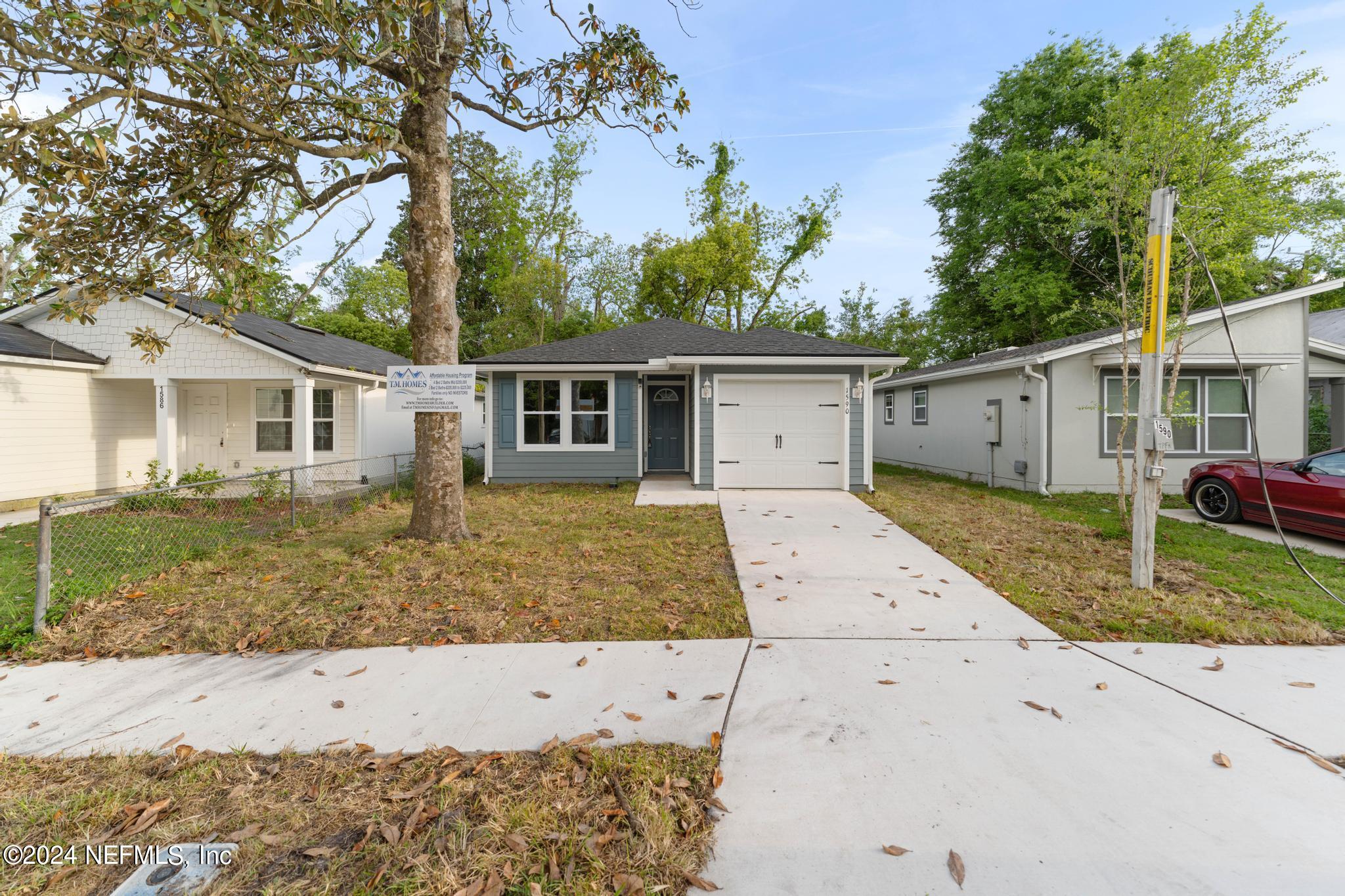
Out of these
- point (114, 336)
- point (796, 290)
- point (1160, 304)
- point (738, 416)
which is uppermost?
point (796, 290)

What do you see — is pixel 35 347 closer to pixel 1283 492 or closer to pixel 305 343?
pixel 305 343

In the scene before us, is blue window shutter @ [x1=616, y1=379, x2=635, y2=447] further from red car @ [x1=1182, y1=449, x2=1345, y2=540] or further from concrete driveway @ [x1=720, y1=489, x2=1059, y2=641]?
red car @ [x1=1182, y1=449, x2=1345, y2=540]

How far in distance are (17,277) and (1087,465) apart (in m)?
15.2

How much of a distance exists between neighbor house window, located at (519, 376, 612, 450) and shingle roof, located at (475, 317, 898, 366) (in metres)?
0.55

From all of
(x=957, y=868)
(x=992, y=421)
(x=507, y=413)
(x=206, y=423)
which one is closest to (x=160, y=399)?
(x=206, y=423)

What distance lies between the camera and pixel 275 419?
1220 centimetres

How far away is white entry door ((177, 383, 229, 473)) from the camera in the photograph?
39.7ft

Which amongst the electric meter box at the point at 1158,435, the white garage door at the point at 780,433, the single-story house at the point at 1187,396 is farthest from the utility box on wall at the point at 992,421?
the electric meter box at the point at 1158,435

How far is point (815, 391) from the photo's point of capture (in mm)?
10906

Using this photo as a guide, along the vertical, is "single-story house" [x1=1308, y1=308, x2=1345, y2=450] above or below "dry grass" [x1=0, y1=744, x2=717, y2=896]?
above

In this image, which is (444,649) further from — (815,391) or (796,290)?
(796,290)

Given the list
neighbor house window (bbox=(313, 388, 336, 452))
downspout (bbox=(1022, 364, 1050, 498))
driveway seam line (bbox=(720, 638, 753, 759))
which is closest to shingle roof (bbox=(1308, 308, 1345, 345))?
downspout (bbox=(1022, 364, 1050, 498))

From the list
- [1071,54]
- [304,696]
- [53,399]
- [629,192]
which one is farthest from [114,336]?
[1071,54]

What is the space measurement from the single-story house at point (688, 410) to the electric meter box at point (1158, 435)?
5460 mm
